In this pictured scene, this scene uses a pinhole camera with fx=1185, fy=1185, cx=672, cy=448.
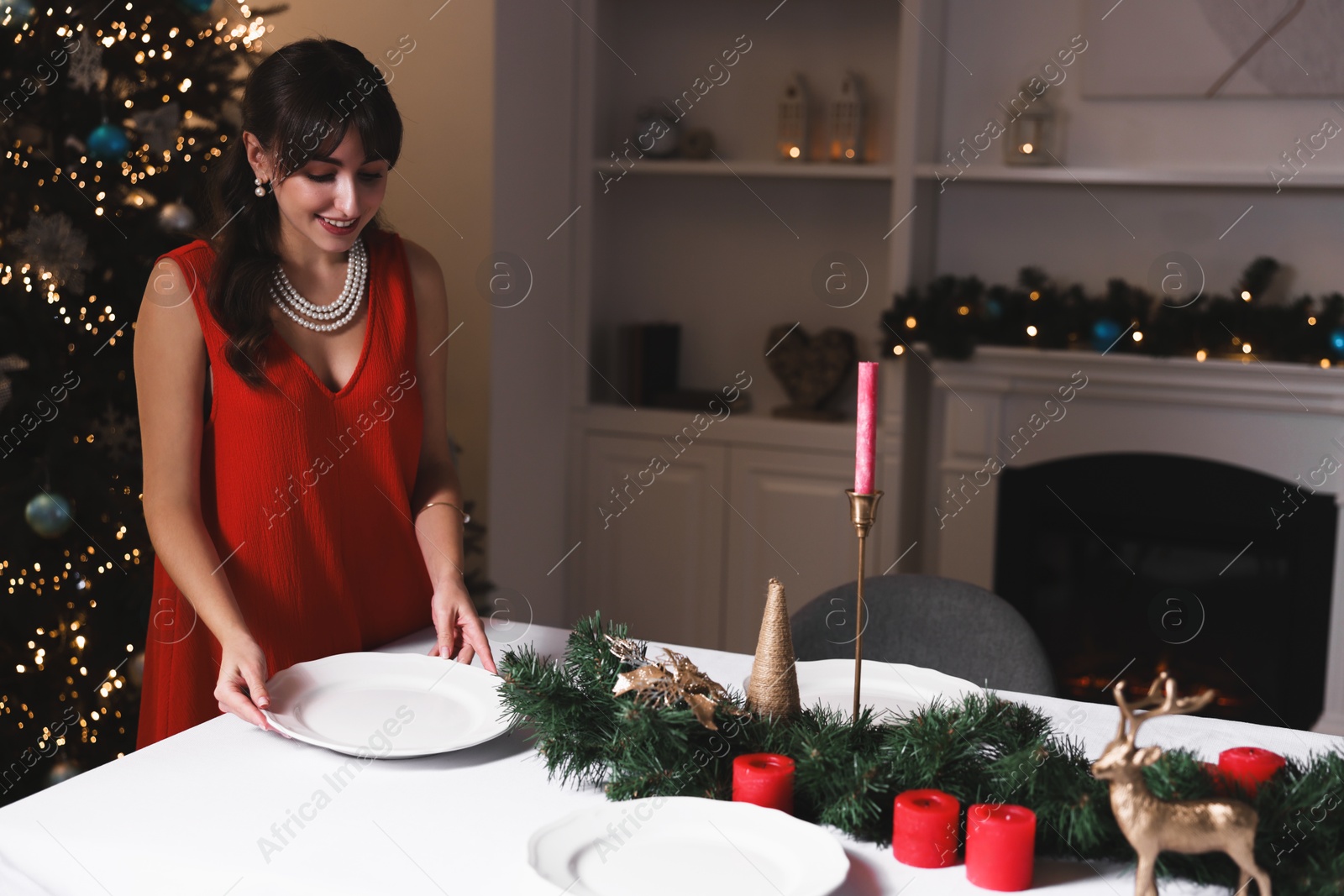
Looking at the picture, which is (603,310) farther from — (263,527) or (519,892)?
(519,892)

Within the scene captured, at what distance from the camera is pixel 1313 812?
90cm

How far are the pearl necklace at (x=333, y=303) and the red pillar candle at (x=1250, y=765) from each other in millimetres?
1121

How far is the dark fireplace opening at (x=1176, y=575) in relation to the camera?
291cm

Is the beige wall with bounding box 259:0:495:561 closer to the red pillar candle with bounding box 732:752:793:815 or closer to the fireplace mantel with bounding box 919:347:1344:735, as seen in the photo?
the fireplace mantel with bounding box 919:347:1344:735

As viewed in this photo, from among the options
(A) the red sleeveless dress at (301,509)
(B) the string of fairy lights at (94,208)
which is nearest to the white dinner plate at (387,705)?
(A) the red sleeveless dress at (301,509)

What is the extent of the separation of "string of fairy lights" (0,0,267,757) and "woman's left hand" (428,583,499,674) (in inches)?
42.2

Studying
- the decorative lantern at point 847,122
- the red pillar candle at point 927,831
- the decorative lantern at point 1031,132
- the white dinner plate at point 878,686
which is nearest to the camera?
the red pillar candle at point 927,831

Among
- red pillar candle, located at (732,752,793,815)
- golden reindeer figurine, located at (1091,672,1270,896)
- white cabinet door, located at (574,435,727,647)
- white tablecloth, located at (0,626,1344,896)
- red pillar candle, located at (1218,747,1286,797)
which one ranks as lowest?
white cabinet door, located at (574,435,727,647)

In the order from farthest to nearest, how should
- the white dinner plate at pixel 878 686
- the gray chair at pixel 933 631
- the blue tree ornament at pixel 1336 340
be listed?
the blue tree ornament at pixel 1336 340
the gray chair at pixel 933 631
the white dinner plate at pixel 878 686

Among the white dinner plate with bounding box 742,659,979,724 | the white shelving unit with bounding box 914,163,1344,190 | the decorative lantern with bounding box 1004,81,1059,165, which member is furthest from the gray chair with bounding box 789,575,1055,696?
the decorative lantern with bounding box 1004,81,1059,165

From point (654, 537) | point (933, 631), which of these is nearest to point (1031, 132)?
point (654, 537)

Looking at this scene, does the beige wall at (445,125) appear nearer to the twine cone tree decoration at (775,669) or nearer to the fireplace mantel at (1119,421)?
the fireplace mantel at (1119,421)

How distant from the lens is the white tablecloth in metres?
0.92

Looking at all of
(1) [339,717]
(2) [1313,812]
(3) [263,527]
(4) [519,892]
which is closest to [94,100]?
(3) [263,527]
